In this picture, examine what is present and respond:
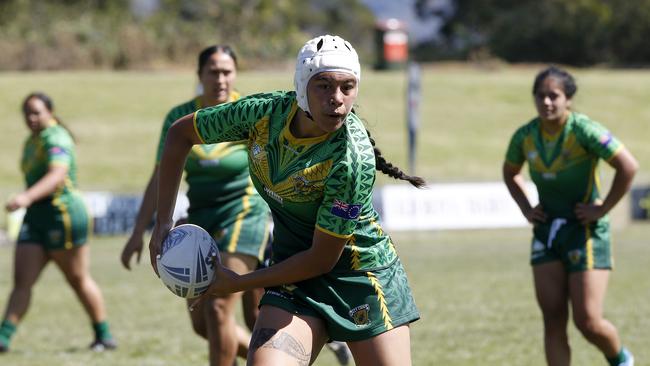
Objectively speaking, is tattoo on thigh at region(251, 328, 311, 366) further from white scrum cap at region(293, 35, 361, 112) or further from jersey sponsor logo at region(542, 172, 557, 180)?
jersey sponsor logo at region(542, 172, 557, 180)

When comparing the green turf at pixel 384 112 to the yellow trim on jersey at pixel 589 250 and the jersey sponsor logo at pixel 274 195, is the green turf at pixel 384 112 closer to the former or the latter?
the yellow trim on jersey at pixel 589 250

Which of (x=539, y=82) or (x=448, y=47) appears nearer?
(x=539, y=82)

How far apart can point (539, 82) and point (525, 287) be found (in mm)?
6051

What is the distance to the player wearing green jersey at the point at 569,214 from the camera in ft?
21.0

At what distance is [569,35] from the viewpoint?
50.5 m

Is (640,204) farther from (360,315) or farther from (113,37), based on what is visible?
(113,37)

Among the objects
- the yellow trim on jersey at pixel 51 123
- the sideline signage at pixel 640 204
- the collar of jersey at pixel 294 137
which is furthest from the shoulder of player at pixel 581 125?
the sideline signage at pixel 640 204

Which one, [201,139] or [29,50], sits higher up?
[201,139]

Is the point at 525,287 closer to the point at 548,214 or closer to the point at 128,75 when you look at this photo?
the point at 548,214

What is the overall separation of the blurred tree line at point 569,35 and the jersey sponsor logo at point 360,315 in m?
46.4

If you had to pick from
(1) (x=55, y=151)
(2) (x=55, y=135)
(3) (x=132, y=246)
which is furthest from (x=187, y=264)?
(2) (x=55, y=135)

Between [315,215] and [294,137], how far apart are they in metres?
0.34

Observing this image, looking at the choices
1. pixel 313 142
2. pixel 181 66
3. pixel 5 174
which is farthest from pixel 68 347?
pixel 181 66

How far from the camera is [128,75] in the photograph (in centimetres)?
3738
